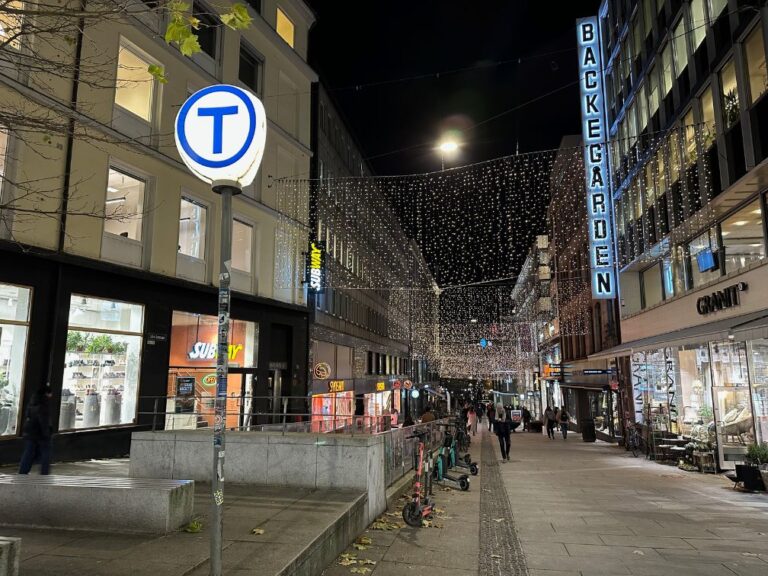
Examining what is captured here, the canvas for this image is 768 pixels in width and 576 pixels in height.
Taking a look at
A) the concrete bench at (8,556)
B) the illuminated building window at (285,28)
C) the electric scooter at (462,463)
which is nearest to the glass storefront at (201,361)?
the electric scooter at (462,463)

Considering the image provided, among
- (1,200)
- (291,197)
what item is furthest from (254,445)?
(291,197)

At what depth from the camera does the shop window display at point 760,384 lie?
13.9m

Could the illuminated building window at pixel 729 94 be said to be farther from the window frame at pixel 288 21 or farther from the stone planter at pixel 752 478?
the window frame at pixel 288 21

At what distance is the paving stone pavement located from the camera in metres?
6.63

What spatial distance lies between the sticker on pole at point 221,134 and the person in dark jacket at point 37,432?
23.2 feet

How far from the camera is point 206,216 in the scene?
58.5 feet

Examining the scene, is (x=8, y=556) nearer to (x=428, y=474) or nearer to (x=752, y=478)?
(x=428, y=474)

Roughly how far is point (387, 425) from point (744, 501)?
7511mm

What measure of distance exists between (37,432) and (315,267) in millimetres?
14681

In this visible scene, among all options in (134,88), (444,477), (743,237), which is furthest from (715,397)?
(134,88)

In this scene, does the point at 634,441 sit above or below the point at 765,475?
below

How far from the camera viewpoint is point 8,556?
11.5 ft

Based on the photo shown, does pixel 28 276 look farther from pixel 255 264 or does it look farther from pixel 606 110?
pixel 606 110

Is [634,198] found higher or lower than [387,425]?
higher
